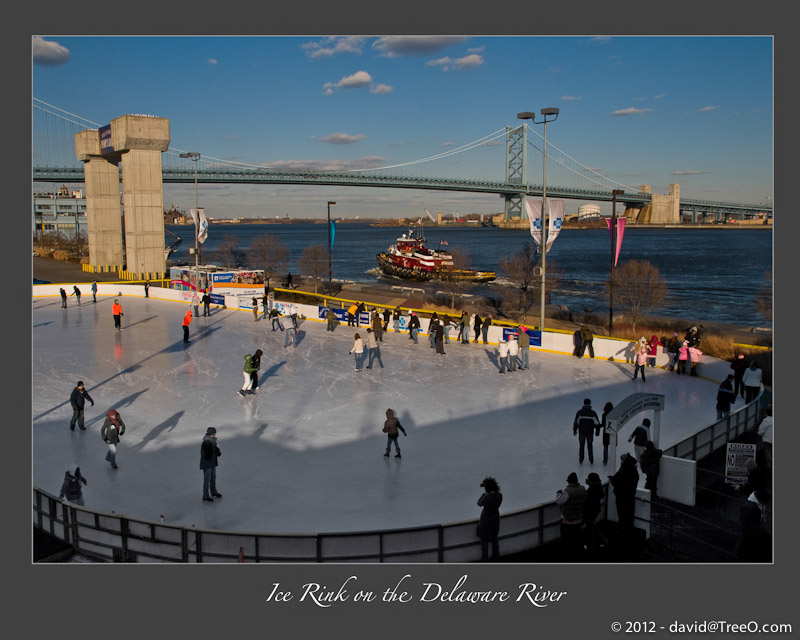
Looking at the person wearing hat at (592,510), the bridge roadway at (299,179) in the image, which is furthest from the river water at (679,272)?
the person wearing hat at (592,510)

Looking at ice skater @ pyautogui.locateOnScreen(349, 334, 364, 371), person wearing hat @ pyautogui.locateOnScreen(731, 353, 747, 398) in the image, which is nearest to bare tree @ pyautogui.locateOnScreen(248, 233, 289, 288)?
ice skater @ pyautogui.locateOnScreen(349, 334, 364, 371)

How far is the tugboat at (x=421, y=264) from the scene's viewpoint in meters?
64.2

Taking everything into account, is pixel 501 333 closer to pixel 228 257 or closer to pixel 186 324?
pixel 186 324

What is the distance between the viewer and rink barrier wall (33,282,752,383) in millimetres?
17641

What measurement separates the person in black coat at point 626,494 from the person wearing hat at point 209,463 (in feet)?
16.0

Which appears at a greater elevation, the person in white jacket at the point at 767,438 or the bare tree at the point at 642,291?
the bare tree at the point at 642,291

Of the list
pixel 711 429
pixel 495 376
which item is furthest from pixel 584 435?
pixel 495 376

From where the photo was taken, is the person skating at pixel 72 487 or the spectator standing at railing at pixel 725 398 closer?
the person skating at pixel 72 487

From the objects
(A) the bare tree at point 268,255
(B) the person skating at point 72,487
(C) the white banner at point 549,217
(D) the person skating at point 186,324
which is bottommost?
(B) the person skating at point 72,487

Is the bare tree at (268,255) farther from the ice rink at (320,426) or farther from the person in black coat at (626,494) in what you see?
the person in black coat at (626,494)

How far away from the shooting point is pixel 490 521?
7.37m

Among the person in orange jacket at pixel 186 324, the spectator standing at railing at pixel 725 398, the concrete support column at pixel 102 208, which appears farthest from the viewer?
the concrete support column at pixel 102 208

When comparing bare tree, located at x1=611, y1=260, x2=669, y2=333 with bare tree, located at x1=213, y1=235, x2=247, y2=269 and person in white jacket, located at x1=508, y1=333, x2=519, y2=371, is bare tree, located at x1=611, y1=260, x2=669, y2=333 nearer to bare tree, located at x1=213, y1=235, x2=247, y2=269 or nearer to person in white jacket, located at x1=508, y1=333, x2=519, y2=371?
person in white jacket, located at x1=508, y1=333, x2=519, y2=371

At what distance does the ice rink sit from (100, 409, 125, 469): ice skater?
9.7 inches
